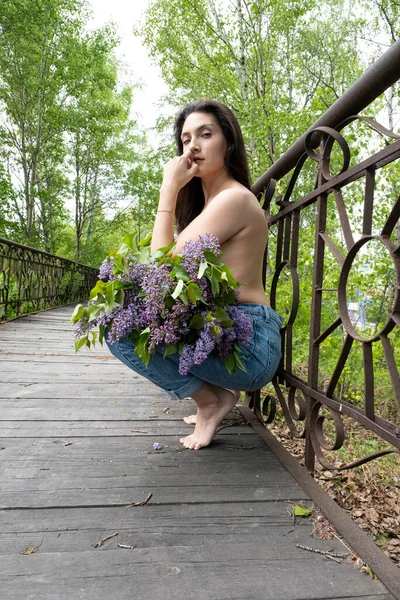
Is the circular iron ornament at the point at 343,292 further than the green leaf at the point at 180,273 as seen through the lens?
No

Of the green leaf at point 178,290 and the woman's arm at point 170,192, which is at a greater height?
the woman's arm at point 170,192

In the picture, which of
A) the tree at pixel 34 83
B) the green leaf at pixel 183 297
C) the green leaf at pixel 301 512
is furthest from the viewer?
the tree at pixel 34 83

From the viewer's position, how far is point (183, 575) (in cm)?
79

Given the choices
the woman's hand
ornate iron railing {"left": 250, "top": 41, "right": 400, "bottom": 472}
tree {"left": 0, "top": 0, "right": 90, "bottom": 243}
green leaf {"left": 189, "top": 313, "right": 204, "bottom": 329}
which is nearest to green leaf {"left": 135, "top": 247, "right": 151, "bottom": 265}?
green leaf {"left": 189, "top": 313, "right": 204, "bottom": 329}

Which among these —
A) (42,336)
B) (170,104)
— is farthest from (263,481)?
(170,104)

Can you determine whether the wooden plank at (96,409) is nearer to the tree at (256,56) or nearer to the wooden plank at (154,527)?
the wooden plank at (154,527)

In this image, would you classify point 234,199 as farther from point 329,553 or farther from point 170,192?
point 329,553

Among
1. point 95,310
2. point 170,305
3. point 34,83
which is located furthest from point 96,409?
point 34,83

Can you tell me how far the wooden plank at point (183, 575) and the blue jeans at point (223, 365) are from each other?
1.88 ft

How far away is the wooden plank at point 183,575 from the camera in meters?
0.74

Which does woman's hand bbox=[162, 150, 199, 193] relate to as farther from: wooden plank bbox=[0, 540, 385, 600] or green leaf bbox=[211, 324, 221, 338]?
wooden plank bbox=[0, 540, 385, 600]

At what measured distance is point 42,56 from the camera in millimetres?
10867

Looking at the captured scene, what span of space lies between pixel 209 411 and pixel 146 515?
0.53 meters

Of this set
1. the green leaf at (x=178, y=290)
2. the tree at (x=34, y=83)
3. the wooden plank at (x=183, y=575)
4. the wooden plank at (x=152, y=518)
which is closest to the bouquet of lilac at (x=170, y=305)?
the green leaf at (x=178, y=290)
